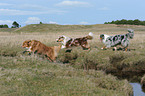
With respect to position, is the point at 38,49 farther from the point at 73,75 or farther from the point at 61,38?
the point at 73,75

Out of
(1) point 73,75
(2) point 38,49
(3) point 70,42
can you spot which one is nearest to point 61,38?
(3) point 70,42

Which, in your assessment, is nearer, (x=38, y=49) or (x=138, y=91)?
(x=138, y=91)

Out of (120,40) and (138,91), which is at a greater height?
(120,40)

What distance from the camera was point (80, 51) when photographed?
16266 millimetres

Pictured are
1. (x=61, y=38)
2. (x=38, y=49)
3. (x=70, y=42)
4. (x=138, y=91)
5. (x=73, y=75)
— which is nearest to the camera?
(x=138, y=91)

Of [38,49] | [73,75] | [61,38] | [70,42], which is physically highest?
[61,38]

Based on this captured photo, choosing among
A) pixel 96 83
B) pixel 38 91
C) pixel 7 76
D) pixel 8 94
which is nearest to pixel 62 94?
pixel 38 91

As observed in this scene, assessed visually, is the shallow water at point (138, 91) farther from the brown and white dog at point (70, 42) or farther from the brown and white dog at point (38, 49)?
the brown and white dog at point (70, 42)

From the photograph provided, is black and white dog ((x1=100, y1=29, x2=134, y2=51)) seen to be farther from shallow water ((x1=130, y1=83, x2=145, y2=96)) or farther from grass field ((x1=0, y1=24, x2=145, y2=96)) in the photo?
shallow water ((x1=130, y1=83, x2=145, y2=96))

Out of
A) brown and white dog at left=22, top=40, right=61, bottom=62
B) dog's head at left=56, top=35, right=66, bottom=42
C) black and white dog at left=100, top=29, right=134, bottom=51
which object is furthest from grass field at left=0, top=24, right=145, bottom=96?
dog's head at left=56, top=35, right=66, bottom=42

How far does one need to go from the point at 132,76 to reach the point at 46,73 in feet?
19.0

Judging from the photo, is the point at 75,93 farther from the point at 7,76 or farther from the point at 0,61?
the point at 0,61

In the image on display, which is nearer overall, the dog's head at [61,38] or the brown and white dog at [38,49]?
the brown and white dog at [38,49]

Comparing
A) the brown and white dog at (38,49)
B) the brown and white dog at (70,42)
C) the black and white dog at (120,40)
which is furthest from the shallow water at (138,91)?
the brown and white dog at (70,42)
